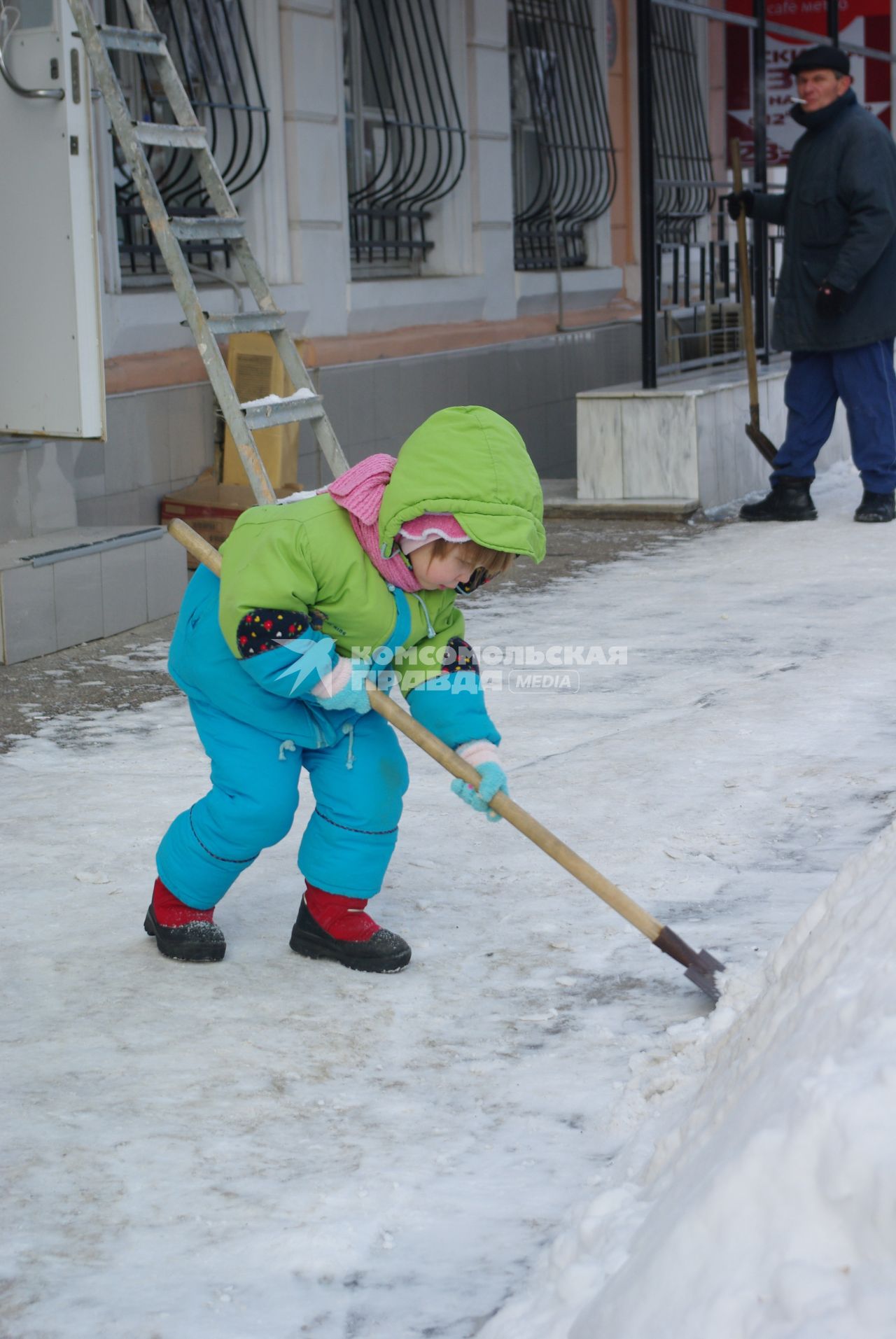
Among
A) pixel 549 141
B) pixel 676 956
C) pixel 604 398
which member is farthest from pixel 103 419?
pixel 549 141

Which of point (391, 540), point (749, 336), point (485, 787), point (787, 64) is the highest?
point (787, 64)

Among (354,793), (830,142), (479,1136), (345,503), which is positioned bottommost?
(479,1136)

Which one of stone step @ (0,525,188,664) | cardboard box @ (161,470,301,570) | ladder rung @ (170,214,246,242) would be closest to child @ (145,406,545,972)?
stone step @ (0,525,188,664)

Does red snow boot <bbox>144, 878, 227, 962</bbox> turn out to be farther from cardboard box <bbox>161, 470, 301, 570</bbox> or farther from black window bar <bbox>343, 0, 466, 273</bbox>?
black window bar <bbox>343, 0, 466, 273</bbox>

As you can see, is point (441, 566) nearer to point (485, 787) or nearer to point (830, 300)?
point (485, 787)

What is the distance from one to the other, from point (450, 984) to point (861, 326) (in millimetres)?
4968

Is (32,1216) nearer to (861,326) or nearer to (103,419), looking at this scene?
(103,419)

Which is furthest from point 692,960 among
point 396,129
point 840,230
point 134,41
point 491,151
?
point 491,151

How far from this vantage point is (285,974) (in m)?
2.80

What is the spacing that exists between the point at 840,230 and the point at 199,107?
2.72 metres

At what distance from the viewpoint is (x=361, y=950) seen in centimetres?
278

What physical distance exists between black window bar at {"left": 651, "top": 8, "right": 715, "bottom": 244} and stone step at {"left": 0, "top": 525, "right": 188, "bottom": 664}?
6408 mm

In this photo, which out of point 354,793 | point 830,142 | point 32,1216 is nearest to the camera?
point 32,1216

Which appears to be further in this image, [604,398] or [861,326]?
[604,398]
